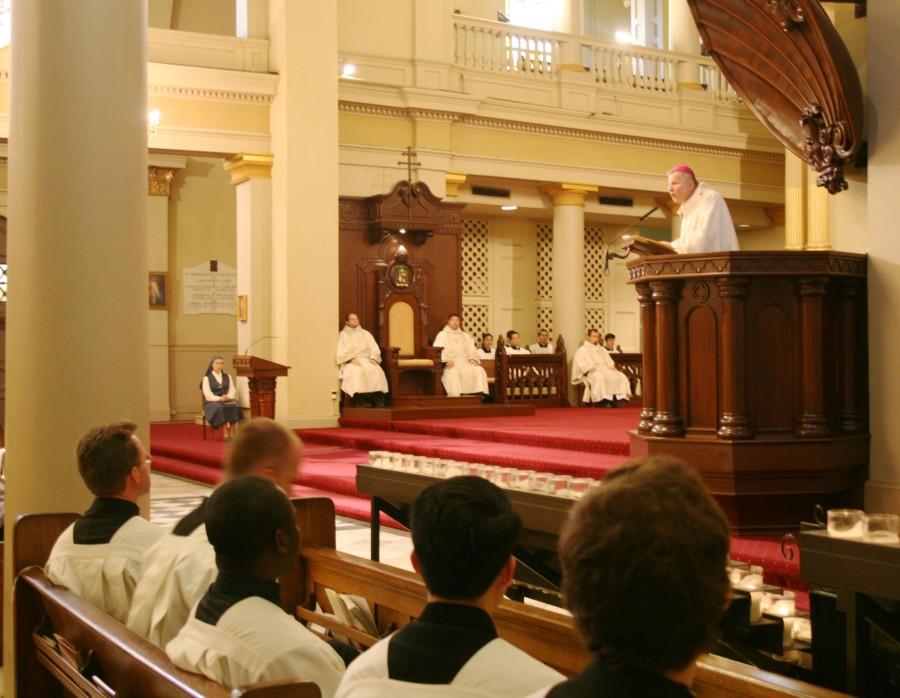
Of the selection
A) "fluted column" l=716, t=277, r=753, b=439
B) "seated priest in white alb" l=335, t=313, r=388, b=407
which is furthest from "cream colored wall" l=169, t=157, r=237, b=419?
"fluted column" l=716, t=277, r=753, b=439

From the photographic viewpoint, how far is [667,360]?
5.71 metres

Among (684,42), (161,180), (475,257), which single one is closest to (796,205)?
(684,42)

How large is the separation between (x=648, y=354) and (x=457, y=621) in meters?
4.49

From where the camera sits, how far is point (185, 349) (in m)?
17.1

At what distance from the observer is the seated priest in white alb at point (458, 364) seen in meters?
14.3

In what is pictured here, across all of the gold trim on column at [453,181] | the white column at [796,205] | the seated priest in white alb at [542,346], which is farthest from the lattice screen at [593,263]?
the gold trim on column at [453,181]

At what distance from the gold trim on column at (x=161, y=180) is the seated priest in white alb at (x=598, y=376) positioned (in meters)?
6.80

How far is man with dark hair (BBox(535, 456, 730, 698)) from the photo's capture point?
43.8 inches

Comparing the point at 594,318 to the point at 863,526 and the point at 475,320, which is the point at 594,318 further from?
the point at 863,526

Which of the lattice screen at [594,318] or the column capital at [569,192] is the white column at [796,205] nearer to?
the column capital at [569,192]

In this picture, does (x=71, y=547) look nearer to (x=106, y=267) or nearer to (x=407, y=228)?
(x=106, y=267)

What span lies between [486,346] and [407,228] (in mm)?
2454

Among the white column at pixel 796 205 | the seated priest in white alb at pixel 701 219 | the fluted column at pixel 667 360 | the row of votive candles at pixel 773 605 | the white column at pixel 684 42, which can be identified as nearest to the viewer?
the row of votive candles at pixel 773 605

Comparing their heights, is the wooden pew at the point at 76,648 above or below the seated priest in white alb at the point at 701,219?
below
